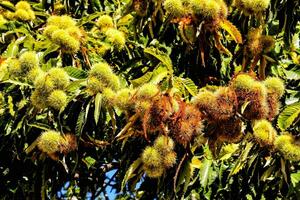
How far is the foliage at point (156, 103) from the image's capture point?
81.2 inches

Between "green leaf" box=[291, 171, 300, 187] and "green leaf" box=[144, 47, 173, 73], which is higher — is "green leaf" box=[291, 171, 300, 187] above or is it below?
below

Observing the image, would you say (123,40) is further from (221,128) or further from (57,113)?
(221,128)

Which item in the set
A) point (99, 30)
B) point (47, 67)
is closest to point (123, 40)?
point (99, 30)

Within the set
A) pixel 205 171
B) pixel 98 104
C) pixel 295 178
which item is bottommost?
pixel 205 171

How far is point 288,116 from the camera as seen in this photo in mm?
2211

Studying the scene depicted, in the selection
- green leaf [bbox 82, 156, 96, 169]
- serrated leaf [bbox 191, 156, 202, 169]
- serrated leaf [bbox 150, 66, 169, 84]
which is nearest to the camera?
serrated leaf [bbox 150, 66, 169, 84]

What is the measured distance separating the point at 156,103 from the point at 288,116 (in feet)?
1.48

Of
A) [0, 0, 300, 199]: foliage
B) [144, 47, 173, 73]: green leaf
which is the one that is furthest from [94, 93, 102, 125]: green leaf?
[144, 47, 173, 73]: green leaf

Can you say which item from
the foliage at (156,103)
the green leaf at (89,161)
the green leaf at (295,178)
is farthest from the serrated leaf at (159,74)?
the green leaf at (89,161)

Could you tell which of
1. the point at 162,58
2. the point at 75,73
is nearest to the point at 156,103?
the point at 162,58

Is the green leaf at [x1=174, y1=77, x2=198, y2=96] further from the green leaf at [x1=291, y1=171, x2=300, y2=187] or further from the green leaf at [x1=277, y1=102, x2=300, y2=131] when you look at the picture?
the green leaf at [x1=291, y1=171, x2=300, y2=187]

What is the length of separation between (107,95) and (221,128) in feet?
1.29

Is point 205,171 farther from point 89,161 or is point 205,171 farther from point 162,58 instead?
point 89,161

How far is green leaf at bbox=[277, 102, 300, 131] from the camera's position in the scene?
220cm
